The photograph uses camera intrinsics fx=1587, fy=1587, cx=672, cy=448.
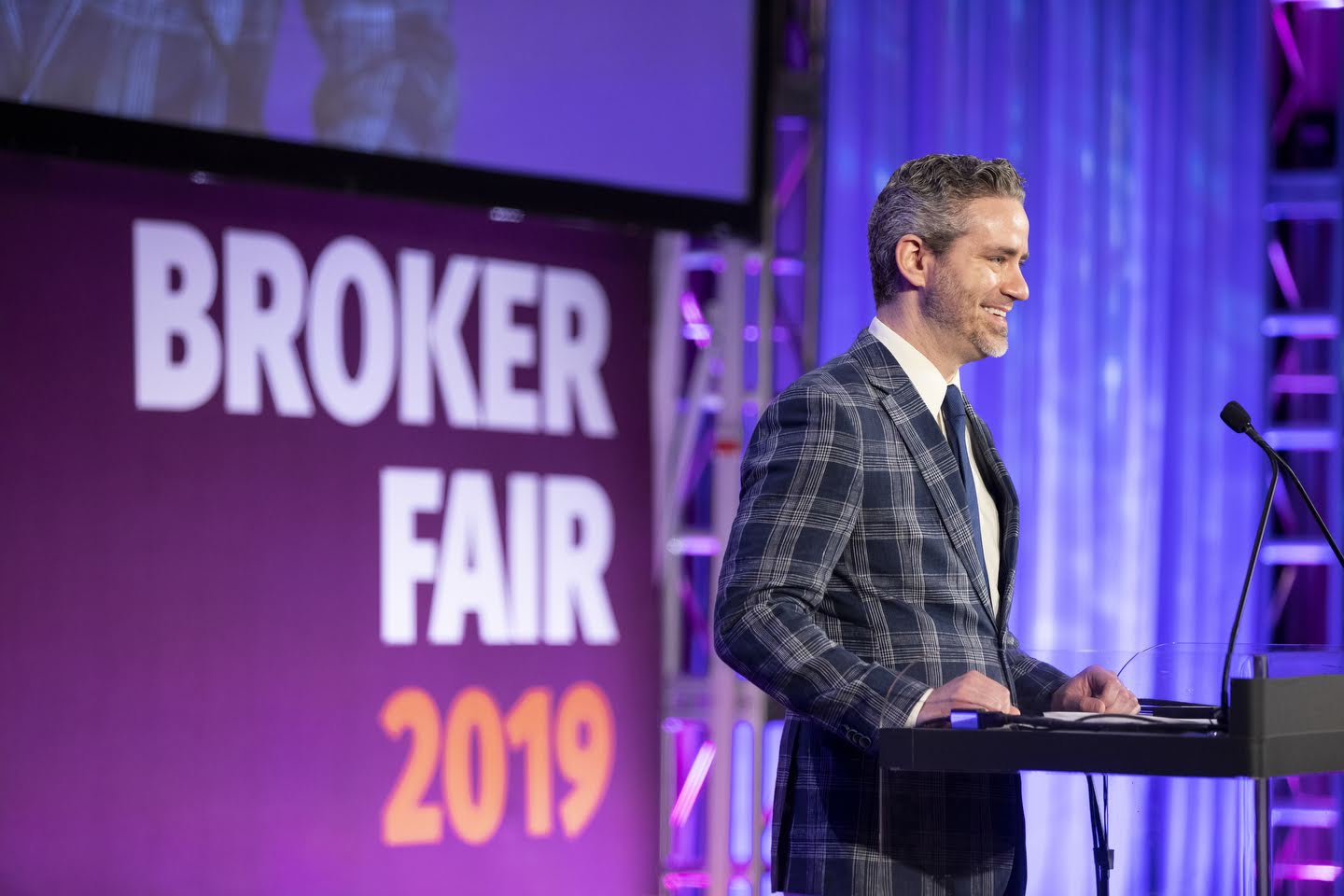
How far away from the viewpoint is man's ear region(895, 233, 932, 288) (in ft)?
6.07

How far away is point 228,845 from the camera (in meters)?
4.21

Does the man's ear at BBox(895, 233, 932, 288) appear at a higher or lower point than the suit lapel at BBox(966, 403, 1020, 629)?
higher

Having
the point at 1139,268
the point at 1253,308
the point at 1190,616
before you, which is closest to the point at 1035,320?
the point at 1139,268

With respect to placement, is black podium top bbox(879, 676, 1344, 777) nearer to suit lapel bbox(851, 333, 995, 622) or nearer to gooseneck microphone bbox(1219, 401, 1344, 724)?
gooseneck microphone bbox(1219, 401, 1344, 724)

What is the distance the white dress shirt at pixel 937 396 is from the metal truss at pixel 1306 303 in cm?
351

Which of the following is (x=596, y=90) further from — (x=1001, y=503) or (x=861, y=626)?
(x=861, y=626)

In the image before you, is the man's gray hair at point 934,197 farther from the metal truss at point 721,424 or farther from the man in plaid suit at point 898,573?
the metal truss at point 721,424

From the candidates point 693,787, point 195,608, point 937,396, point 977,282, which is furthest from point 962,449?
point 693,787

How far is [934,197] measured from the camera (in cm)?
184

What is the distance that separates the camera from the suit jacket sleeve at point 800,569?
1.57 metres

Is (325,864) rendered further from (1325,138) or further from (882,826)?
(1325,138)

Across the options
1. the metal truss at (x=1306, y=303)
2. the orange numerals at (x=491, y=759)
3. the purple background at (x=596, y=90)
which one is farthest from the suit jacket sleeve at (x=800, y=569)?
the metal truss at (x=1306, y=303)

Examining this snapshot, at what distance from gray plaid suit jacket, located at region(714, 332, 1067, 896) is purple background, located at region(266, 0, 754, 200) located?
2754mm

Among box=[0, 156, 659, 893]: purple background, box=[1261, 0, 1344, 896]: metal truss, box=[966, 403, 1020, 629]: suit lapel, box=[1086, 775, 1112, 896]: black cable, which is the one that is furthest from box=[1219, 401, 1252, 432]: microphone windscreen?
box=[1261, 0, 1344, 896]: metal truss
